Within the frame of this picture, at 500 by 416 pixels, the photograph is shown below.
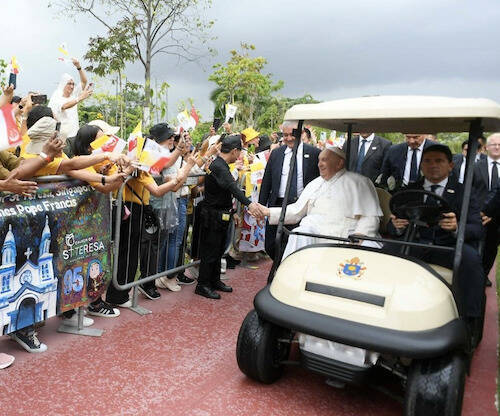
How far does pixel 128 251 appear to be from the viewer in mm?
4793

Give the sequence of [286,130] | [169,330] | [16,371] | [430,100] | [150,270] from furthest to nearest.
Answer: [286,130] → [150,270] → [169,330] → [16,371] → [430,100]

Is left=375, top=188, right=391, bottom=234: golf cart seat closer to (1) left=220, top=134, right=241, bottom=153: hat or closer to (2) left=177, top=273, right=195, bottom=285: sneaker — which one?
(1) left=220, top=134, right=241, bottom=153: hat

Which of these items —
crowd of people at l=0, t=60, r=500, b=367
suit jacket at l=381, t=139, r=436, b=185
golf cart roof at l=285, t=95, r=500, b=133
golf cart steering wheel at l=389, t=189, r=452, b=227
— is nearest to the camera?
golf cart roof at l=285, t=95, r=500, b=133

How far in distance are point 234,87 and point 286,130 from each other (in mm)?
21847

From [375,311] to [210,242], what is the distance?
2925mm

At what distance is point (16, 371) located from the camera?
3469mm

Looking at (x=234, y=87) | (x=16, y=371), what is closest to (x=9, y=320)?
(x=16, y=371)

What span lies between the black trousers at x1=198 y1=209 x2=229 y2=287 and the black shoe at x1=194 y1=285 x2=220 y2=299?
0.05m

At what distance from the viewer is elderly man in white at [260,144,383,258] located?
397 centimetres

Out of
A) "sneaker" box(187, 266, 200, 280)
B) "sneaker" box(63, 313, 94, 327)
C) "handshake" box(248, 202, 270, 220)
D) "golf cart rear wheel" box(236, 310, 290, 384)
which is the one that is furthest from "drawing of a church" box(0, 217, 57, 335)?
"sneaker" box(187, 266, 200, 280)

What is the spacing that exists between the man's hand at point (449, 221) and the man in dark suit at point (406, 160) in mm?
2379

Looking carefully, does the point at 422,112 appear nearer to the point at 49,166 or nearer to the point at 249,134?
the point at 49,166

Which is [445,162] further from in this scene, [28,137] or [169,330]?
[28,137]

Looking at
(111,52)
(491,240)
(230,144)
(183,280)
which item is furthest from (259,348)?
(111,52)
